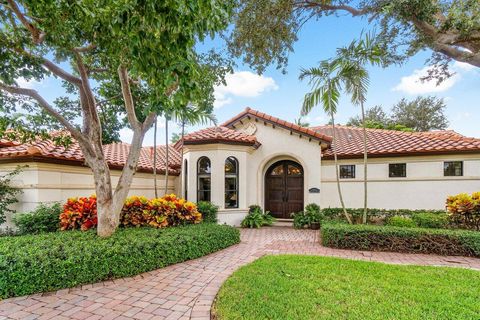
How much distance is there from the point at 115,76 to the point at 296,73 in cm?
662

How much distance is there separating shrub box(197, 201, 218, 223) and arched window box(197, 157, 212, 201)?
705 millimetres

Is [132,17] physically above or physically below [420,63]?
below

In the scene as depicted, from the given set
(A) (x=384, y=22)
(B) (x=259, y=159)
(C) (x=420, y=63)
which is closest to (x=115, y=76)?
(B) (x=259, y=159)

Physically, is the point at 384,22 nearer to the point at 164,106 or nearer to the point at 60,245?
the point at 164,106

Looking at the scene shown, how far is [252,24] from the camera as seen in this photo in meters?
9.29

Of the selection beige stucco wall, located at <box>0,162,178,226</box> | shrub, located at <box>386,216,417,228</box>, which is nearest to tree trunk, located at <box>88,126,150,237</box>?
beige stucco wall, located at <box>0,162,178,226</box>

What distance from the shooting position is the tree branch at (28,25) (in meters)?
5.41

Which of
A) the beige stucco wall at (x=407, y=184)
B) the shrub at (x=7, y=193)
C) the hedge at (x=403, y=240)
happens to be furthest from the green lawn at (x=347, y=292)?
the shrub at (x=7, y=193)

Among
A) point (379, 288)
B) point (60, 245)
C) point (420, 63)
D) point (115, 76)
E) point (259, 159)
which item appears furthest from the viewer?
point (259, 159)

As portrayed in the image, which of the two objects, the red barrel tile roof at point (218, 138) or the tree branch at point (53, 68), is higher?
the tree branch at point (53, 68)

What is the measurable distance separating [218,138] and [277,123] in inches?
130

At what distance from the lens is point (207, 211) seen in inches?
425

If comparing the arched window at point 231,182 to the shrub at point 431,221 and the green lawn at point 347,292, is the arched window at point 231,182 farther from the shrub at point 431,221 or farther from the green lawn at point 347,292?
the shrub at point 431,221

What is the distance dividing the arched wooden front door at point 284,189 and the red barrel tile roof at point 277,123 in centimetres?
197
